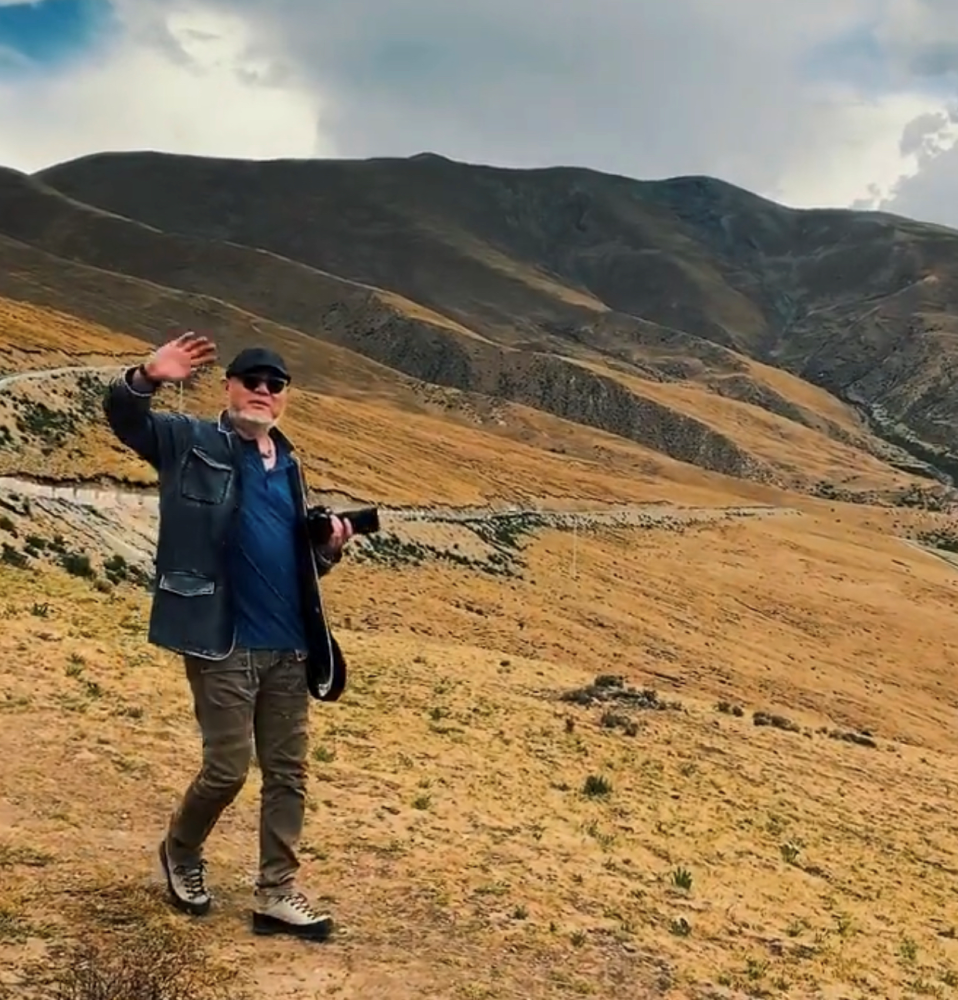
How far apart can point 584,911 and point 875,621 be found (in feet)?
162

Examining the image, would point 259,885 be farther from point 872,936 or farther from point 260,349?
point 872,936

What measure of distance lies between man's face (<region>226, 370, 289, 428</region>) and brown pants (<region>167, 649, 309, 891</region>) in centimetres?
145

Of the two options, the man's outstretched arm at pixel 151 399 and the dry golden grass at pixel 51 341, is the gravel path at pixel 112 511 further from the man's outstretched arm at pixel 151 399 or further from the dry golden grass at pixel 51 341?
the man's outstretched arm at pixel 151 399

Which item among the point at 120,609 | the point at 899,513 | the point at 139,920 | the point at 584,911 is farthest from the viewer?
the point at 899,513

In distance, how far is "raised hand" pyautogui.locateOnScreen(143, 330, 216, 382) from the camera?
6898 millimetres

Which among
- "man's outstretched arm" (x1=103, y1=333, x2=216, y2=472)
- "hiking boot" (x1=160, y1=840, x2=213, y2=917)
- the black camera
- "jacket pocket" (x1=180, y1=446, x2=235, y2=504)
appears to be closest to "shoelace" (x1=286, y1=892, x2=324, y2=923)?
"hiking boot" (x1=160, y1=840, x2=213, y2=917)

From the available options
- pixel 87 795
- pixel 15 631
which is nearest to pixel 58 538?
pixel 15 631

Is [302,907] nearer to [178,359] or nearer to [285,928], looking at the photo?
[285,928]

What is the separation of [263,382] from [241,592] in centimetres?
133

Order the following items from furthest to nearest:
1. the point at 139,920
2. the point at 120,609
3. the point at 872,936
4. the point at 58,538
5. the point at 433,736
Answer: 1. the point at 58,538
2. the point at 120,609
3. the point at 433,736
4. the point at 872,936
5. the point at 139,920

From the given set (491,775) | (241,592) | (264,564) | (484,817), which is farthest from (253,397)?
(491,775)

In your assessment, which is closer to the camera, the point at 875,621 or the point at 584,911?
the point at 584,911

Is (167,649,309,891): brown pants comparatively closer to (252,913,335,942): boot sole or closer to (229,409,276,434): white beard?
(252,913,335,942): boot sole

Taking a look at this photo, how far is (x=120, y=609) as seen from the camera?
20750 millimetres
